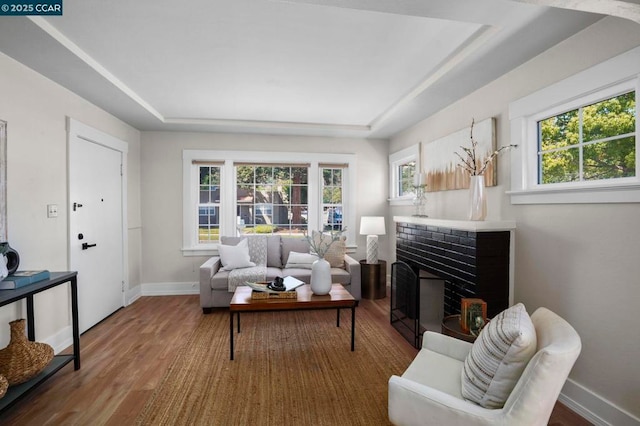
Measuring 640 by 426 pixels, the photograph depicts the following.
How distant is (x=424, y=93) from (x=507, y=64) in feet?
2.67

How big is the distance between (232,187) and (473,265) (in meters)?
3.66

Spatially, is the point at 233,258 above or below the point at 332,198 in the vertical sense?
below

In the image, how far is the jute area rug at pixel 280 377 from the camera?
2.02 meters

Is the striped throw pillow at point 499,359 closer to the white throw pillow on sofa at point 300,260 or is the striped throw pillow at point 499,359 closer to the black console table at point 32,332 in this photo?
the black console table at point 32,332

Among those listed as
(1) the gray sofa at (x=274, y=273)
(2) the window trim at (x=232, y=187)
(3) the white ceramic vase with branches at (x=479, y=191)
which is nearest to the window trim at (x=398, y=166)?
(2) the window trim at (x=232, y=187)

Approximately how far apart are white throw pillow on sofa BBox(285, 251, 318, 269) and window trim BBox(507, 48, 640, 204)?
8.60 feet

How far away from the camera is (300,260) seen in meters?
4.45

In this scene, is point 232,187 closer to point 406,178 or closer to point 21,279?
point 406,178

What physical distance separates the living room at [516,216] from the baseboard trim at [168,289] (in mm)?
92

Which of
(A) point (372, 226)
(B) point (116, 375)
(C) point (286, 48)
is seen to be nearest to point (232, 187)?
(A) point (372, 226)

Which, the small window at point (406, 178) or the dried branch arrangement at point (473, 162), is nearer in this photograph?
the dried branch arrangement at point (473, 162)

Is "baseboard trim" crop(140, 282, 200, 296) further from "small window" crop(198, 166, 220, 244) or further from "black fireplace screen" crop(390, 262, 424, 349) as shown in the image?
"black fireplace screen" crop(390, 262, 424, 349)

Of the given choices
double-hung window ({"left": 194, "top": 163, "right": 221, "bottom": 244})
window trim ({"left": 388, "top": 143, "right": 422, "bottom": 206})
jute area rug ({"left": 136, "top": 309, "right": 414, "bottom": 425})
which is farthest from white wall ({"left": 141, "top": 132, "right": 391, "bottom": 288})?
window trim ({"left": 388, "top": 143, "right": 422, "bottom": 206})

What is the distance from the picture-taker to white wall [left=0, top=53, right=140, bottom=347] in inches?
96.9
